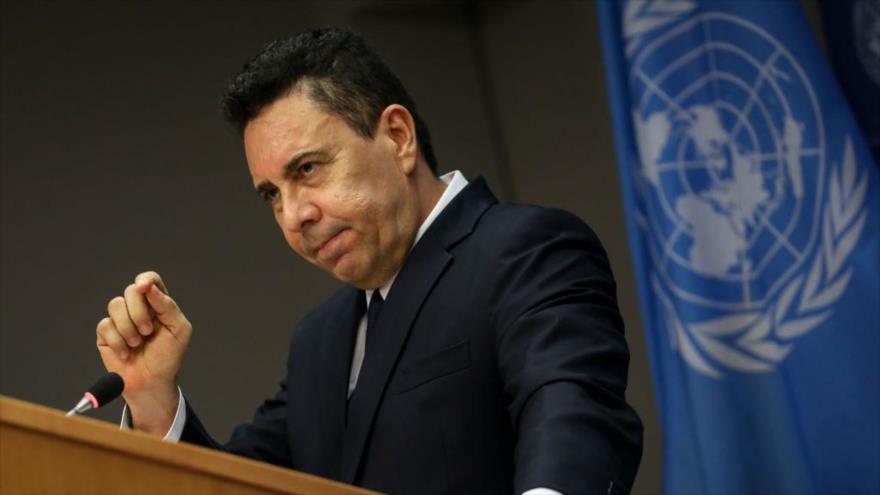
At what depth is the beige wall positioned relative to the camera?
13.4 ft

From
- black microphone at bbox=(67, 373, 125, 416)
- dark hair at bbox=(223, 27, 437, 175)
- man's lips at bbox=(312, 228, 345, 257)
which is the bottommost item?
black microphone at bbox=(67, 373, 125, 416)

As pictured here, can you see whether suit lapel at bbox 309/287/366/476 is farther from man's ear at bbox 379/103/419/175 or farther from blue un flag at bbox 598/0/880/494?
blue un flag at bbox 598/0/880/494

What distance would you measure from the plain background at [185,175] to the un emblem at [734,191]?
95 centimetres

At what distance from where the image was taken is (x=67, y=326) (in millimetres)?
4082

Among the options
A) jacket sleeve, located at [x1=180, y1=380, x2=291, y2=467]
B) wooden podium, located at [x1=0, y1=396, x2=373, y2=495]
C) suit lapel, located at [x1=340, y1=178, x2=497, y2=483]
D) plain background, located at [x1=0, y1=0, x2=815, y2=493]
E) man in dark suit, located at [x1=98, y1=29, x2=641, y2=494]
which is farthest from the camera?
plain background, located at [x1=0, y1=0, x2=815, y2=493]

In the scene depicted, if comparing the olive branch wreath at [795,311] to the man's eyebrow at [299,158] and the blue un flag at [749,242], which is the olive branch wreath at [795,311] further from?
the man's eyebrow at [299,158]

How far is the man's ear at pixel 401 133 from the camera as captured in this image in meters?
2.29

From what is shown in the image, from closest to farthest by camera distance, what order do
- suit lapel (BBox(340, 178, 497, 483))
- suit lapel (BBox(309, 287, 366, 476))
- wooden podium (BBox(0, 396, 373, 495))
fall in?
wooden podium (BBox(0, 396, 373, 495)) → suit lapel (BBox(340, 178, 497, 483)) → suit lapel (BBox(309, 287, 366, 476))

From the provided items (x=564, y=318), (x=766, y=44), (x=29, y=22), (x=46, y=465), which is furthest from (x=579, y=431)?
(x=29, y=22)

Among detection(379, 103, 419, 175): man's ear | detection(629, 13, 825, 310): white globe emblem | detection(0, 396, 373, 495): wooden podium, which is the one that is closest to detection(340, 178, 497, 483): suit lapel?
detection(379, 103, 419, 175): man's ear

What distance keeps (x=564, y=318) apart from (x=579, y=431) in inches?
8.9

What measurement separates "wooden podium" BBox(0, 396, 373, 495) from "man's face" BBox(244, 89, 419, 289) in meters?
0.81

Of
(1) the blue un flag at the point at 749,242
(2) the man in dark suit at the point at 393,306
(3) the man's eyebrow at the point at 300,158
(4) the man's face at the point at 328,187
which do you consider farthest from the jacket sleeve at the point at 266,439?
(1) the blue un flag at the point at 749,242

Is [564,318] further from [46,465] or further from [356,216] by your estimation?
[46,465]
